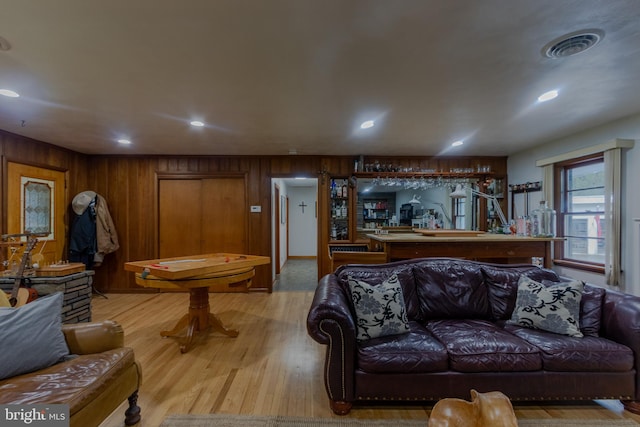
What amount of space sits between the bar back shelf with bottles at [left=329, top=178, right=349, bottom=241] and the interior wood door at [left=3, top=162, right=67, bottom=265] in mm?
3894

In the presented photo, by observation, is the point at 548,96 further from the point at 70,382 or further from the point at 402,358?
the point at 70,382

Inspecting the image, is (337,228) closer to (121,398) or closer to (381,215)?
(381,215)

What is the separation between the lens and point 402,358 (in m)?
1.83

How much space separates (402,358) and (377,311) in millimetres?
329

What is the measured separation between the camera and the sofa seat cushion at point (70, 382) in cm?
130

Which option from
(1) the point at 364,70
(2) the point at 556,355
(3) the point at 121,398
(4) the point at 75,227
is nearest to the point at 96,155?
(4) the point at 75,227

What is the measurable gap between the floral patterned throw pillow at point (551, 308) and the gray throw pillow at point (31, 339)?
296cm

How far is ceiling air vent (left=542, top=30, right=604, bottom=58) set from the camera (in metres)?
1.64

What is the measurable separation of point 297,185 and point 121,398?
6.70 meters

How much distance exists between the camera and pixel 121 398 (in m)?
1.62

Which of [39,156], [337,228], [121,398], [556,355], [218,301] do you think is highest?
[39,156]

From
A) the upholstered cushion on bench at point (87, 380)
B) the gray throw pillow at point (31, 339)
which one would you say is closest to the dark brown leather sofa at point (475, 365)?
the upholstered cushion on bench at point (87, 380)

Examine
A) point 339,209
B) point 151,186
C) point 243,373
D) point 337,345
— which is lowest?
point 243,373

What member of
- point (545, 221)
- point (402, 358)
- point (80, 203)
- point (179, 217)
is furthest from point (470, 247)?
point (80, 203)
